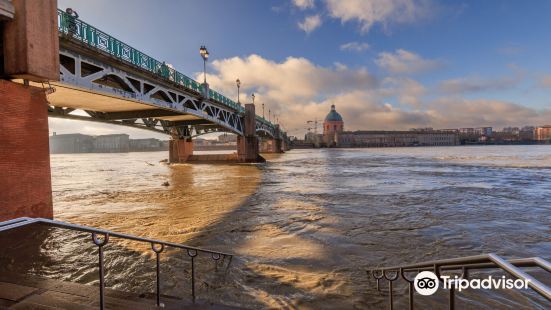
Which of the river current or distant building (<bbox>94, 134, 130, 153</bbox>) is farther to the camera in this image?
distant building (<bbox>94, 134, 130, 153</bbox>)

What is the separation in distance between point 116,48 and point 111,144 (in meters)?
196

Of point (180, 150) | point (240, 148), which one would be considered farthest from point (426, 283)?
point (180, 150)

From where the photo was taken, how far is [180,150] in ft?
156

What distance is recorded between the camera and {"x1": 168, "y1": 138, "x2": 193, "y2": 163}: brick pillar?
47.7 m

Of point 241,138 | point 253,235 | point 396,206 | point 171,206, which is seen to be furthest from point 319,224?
point 241,138

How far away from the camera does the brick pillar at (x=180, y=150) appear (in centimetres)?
4766

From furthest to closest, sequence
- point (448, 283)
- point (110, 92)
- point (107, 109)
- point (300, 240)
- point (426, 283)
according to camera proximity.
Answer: point (107, 109) < point (110, 92) < point (300, 240) < point (426, 283) < point (448, 283)

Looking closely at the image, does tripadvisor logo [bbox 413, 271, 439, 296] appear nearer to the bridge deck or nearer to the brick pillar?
the bridge deck

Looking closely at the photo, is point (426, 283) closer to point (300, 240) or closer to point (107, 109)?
point (300, 240)

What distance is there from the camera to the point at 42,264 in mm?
5973

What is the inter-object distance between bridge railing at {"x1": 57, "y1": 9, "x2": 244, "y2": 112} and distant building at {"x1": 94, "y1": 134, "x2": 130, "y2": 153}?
184583mm

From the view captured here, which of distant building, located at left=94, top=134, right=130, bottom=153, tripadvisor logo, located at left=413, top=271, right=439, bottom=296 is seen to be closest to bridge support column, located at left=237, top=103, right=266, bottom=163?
tripadvisor logo, located at left=413, top=271, right=439, bottom=296

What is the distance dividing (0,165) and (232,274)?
7061 mm

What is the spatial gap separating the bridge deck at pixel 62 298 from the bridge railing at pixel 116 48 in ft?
41.5
